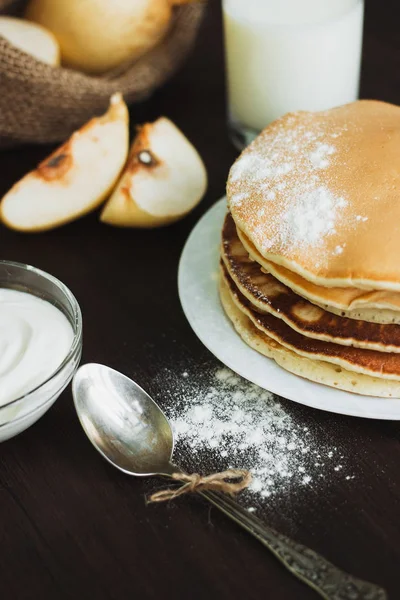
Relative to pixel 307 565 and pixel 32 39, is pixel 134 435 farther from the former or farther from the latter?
pixel 32 39

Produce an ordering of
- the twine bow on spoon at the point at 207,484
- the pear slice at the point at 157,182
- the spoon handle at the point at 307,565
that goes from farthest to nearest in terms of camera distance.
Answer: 1. the pear slice at the point at 157,182
2. the twine bow on spoon at the point at 207,484
3. the spoon handle at the point at 307,565

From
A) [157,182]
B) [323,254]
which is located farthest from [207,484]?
[157,182]

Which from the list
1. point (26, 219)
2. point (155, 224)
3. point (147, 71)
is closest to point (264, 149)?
point (155, 224)

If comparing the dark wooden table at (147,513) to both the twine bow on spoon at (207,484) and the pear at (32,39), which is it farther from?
the pear at (32,39)

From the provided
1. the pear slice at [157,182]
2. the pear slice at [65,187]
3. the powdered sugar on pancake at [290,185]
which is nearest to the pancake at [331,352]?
the powdered sugar on pancake at [290,185]

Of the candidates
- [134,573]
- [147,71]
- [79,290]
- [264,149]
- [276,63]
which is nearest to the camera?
[134,573]

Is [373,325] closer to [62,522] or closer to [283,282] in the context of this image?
[283,282]
